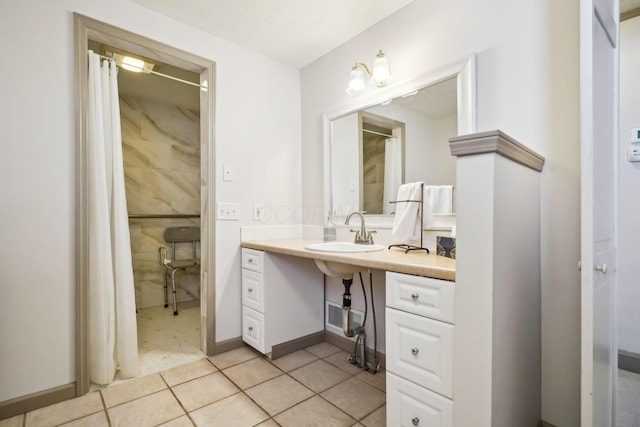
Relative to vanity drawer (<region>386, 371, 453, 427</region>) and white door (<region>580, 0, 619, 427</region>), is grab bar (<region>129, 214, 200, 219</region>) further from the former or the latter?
white door (<region>580, 0, 619, 427</region>)

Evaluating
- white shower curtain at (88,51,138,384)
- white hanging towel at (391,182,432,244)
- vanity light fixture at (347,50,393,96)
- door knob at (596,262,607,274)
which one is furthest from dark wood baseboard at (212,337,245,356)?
door knob at (596,262,607,274)

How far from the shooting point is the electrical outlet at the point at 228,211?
6.95 feet

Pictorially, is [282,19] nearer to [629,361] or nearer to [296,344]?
[296,344]

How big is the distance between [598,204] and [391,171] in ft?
3.51

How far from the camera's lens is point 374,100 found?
2.00 meters

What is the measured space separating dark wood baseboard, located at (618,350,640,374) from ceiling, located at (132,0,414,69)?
235 centimetres

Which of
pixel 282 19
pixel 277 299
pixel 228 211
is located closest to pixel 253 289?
pixel 277 299

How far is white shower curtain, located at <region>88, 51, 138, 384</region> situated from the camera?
169cm

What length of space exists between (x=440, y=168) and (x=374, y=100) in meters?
0.66

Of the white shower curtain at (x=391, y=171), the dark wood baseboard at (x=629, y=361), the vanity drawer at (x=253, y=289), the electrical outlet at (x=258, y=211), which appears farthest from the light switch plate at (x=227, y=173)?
the dark wood baseboard at (x=629, y=361)

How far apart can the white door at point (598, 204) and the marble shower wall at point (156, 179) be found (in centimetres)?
336

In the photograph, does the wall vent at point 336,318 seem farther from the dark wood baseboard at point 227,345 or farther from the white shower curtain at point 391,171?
the white shower curtain at point 391,171

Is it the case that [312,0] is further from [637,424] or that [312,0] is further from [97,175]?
[637,424]

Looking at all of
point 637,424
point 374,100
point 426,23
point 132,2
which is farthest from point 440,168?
point 132,2
